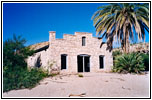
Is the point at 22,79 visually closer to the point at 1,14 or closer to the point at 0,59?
the point at 0,59

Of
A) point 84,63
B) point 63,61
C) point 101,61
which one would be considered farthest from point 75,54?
point 101,61

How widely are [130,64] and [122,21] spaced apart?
4.25 meters

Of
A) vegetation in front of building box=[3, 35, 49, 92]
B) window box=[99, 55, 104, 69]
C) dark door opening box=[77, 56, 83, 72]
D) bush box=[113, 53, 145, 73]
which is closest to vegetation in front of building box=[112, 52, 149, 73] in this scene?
bush box=[113, 53, 145, 73]

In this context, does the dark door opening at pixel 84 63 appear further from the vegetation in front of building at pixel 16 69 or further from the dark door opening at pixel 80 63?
the vegetation in front of building at pixel 16 69

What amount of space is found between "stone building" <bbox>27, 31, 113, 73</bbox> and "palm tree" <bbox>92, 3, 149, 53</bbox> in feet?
4.40

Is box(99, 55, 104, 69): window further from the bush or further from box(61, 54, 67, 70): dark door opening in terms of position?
box(61, 54, 67, 70): dark door opening

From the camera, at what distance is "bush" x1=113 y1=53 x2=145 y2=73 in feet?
40.2

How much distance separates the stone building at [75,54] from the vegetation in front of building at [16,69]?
8.35ft

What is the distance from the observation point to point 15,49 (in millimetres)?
9391

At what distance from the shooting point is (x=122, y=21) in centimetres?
1346

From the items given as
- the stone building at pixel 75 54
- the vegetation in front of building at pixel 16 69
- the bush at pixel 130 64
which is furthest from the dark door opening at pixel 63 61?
the bush at pixel 130 64

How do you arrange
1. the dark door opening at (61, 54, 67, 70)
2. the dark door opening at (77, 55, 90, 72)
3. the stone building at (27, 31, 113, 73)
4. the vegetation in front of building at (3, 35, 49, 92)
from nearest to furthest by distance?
the vegetation in front of building at (3, 35, 49, 92) → the stone building at (27, 31, 113, 73) → the dark door opening at (61, 54, 67, 70) → the dark door opening at (77, 55, 90, 72)

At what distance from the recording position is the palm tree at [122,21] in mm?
13522

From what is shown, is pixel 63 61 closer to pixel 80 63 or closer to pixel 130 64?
pixel 80 63
